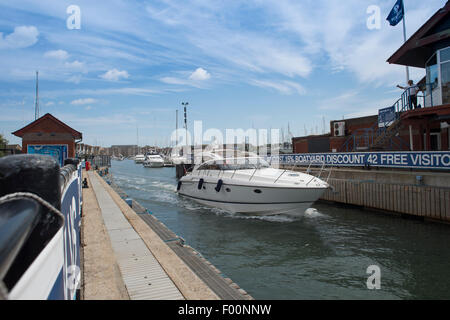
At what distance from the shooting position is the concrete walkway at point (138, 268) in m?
3.86

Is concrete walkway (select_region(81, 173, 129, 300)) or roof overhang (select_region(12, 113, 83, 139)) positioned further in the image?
roof overhang (select_region(12, 113, 83, 139))

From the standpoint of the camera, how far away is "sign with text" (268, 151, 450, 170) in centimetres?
1214

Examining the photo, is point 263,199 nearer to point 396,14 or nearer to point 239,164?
point 239,164

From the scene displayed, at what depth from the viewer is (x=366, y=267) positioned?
7.79 metres

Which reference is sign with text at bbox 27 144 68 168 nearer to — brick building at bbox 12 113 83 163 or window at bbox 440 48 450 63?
brick building at bbox 12 113 83 163

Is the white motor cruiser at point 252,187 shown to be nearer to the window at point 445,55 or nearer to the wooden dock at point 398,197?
the wooden dock at point 398,197

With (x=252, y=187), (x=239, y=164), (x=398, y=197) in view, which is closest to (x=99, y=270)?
(x=252, y=187)

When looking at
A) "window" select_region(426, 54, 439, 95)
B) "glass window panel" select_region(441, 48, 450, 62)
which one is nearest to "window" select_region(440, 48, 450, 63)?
"glass window panel" select_region(441, 48, 450, 62)

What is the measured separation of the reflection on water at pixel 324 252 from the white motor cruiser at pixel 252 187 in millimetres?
Result: 562

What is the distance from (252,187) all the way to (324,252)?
4.78m

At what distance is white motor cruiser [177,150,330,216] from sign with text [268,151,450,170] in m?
2.09

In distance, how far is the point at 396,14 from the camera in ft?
62.7
